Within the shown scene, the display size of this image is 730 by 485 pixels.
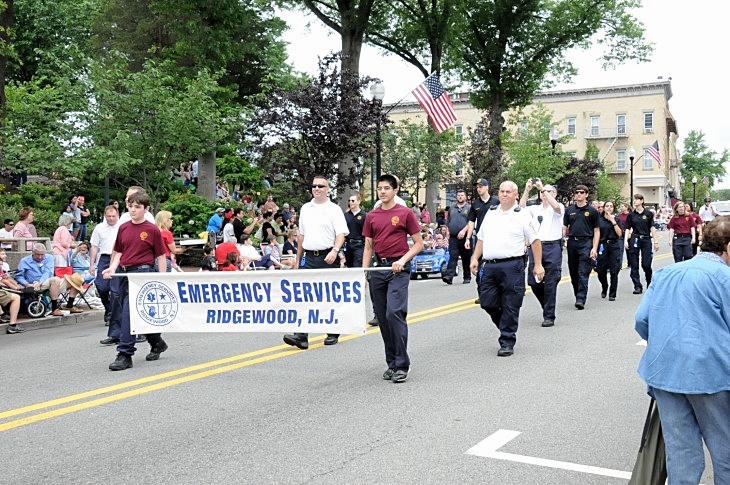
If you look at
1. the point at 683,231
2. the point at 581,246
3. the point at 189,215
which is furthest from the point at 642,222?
the point at 189,215

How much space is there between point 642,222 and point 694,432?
1246 cm

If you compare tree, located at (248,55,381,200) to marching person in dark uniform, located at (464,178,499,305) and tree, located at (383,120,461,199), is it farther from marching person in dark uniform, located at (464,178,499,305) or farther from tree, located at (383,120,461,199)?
tree, located at (383,120,461,199)

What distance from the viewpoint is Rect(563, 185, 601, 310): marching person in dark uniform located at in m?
13.1

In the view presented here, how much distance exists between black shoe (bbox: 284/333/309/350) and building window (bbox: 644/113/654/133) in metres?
73.0

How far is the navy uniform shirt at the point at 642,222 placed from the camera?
15.4m

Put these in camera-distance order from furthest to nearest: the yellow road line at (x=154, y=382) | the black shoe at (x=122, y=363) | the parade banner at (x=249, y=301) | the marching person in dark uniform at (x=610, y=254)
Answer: the marching person in dark uniform at (x=610, y=254) → the black shoe at (x=122, y=363) → the parade banner at (x=249, y=301) → the yellow road line at (x=154, y=382)

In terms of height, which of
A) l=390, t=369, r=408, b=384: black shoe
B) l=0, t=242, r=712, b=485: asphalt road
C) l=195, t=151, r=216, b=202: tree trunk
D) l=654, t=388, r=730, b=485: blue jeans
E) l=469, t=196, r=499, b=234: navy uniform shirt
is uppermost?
l=195, t=151, r=216, b=202: tree trunk

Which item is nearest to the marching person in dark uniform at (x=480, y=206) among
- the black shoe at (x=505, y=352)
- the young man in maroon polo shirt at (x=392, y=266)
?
the black shoe at (x=505, y=352)

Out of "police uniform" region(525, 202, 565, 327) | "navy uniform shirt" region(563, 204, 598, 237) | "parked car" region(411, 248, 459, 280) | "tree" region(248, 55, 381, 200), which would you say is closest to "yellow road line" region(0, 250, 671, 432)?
"police uniform" region(525, 202, 565, 327)

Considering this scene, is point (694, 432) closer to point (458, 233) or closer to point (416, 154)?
point (458, 233)

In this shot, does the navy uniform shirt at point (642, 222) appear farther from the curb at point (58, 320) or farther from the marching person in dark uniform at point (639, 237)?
the curb at point (58, 320)

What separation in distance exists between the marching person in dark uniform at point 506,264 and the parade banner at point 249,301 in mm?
1774

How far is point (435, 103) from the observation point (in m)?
24.8

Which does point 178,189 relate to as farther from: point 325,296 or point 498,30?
point 325,296
